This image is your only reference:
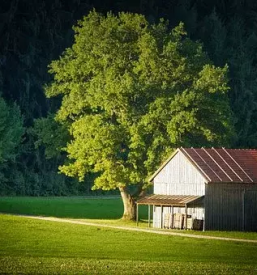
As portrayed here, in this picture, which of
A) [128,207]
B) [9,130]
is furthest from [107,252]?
[9,130]

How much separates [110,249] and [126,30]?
118ft

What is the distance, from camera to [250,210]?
86688mm

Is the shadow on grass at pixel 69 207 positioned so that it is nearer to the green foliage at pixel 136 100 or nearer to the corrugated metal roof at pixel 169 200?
the green foliage at pixel 136 100

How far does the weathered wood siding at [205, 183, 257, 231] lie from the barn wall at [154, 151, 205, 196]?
96cm

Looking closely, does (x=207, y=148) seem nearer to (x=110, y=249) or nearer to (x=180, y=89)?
(x=180, y=89)

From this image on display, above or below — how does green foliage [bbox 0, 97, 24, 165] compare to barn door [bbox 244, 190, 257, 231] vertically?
above

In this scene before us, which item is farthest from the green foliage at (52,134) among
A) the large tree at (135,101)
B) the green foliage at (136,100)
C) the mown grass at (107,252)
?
the mown grass at (107,252)

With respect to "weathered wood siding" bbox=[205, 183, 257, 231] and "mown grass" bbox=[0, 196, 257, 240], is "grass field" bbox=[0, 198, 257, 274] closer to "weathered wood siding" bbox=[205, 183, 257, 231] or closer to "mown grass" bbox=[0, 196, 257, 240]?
"weathered wood siding" bbox=[205, 183, 257, 231]

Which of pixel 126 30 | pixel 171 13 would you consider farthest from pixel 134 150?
pixel 171 13

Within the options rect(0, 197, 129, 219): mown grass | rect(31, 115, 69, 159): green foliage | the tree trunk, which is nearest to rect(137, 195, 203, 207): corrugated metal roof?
the tree trunk

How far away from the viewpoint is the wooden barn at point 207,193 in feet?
281

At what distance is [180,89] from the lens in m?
97.6

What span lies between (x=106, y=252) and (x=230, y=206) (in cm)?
2409

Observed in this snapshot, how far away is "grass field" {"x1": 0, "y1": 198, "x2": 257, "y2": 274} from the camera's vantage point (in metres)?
52.4
